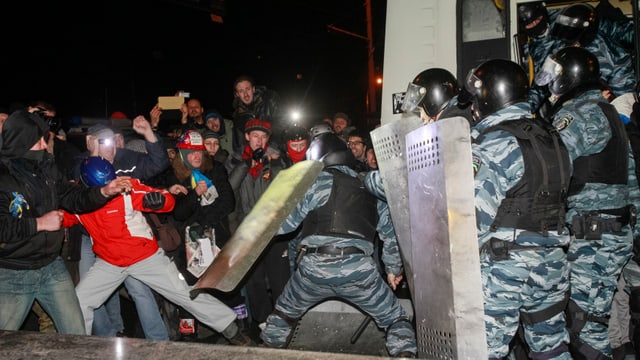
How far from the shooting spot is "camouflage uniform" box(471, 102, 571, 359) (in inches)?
117

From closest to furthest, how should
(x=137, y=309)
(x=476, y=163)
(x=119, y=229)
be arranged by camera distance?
(x=476, y=163)
(x=119, y=229)
(x=137, y=309)

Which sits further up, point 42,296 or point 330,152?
point 330,152

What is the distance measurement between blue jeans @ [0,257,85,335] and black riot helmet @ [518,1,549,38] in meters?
5.34

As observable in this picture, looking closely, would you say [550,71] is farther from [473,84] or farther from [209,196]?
[209,196]

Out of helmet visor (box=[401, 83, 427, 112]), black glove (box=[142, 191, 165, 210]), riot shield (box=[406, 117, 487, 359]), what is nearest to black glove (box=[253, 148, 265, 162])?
black glove (box=[142, 191, 165, 210])

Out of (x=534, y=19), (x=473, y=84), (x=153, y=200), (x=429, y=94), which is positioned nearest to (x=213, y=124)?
(x=153, y=200)

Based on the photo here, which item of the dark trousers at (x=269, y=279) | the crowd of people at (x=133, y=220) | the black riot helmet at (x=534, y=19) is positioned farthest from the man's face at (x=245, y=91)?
the black riot helmet at (x=534, y=19)

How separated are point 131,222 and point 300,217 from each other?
1.76 metres

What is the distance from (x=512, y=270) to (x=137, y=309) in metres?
3.63

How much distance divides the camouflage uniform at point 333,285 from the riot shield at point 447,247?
892 millimetres

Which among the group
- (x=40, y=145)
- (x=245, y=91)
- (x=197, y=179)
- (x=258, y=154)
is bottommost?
(x=197, y=179)

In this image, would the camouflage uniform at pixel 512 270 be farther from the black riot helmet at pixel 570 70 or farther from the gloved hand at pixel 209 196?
the gloved hand at pixel 209 196

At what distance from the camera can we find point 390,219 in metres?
4.19

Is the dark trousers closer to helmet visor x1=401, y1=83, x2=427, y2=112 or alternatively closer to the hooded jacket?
the hooded jacket
